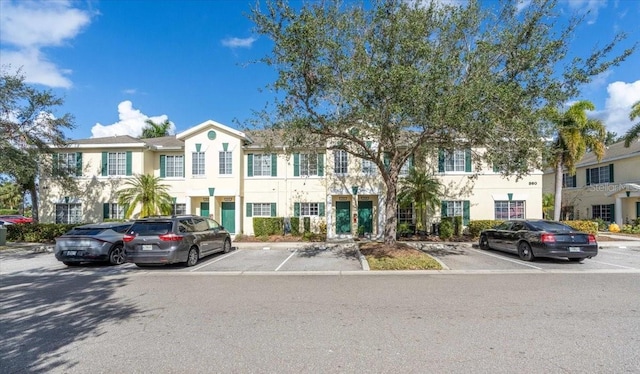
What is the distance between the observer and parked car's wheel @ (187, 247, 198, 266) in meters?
12.0

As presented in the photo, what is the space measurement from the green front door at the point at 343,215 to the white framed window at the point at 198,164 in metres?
8.39

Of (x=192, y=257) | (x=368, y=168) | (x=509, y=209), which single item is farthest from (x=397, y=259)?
(x=509, y=209)

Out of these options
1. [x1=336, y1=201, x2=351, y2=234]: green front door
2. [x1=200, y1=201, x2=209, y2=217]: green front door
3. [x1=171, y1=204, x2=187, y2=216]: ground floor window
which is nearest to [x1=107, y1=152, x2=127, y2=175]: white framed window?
[x1=171, y1=204, x2=187, y2=216]: ground floor window

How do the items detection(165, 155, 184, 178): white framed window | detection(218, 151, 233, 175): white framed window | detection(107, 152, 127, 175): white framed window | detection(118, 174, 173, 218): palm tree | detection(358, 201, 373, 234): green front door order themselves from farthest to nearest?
detection(165, 155, 184, 178): white framed window < detection(107, 152, 127, 175): white framed window < detection(358, 201, 373, 234): green front door < detection(218, 151, 233, 175): white framed window < detection(118, 174, 173, 218): palm tree

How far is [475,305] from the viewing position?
6.93 meters

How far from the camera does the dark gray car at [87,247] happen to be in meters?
12.1

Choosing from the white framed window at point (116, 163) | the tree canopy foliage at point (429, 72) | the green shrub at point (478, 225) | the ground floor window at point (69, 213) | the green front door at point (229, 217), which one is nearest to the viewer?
the tree canopy foliage at point (429, 72)

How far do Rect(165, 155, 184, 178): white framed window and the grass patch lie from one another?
13.9m

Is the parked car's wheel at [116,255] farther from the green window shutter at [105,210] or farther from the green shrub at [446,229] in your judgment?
the green shrub at [446,229]

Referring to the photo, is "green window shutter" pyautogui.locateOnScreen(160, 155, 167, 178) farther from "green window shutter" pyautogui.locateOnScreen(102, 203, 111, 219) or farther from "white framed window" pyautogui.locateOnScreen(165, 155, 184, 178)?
"green window shutter" pyautogui.locateOnScreen(102, 203, 111, 219)

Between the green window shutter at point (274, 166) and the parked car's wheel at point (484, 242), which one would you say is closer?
the parked car's wheel at point (484, 242)

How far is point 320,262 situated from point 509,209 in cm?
1376

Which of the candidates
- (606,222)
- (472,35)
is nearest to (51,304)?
(472,35)

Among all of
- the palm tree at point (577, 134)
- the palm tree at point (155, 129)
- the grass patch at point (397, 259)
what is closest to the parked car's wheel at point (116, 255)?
the grass patch at point (397, 259)
